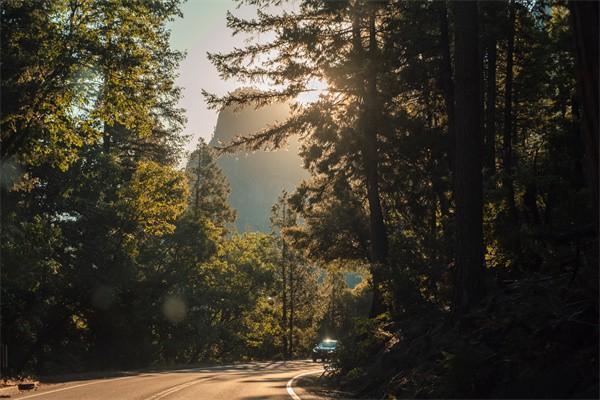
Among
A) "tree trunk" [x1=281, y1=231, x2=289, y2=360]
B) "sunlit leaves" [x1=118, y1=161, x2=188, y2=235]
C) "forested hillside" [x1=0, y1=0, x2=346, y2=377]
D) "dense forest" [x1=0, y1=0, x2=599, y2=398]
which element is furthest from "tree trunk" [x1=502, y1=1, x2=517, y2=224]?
"tree trunk" [x1=281, y1=231, x2=289, y2=360]

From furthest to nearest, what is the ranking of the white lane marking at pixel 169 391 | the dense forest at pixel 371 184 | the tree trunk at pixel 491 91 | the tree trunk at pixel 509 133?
1. the tree trunk at pixel 491 91
2. the tree trunk at pixel 509 133
3. the white lane marking at pixel 169 391
4. the dense forest at pixel 371 184

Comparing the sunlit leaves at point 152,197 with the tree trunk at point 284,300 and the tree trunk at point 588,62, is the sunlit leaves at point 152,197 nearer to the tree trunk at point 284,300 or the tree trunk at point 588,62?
the tree trunk at point 588,62

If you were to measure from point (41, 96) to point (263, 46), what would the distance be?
759cm

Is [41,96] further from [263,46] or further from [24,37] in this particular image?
[263,46]

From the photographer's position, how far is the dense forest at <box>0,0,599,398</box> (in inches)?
414

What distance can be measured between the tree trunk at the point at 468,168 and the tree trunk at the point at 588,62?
5.50 metres

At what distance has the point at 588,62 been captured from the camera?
23.6 feet

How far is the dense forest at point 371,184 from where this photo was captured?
10.5 meters

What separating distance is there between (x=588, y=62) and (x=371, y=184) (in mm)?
16781

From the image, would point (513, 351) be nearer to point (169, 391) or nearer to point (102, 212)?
point (169, 391)

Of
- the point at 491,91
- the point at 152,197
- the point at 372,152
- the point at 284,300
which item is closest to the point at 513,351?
the point at 491,91

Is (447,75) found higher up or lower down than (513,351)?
higher up

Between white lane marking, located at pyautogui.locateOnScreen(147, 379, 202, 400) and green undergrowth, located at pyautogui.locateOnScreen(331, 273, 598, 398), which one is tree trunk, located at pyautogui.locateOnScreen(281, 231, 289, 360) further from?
green undergrowth, located at pyautogui.locateOnScreen(331, 273, 598, 398)

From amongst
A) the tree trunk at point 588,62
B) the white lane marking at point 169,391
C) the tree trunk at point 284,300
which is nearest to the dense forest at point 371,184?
the tree trunk at point 588,62
